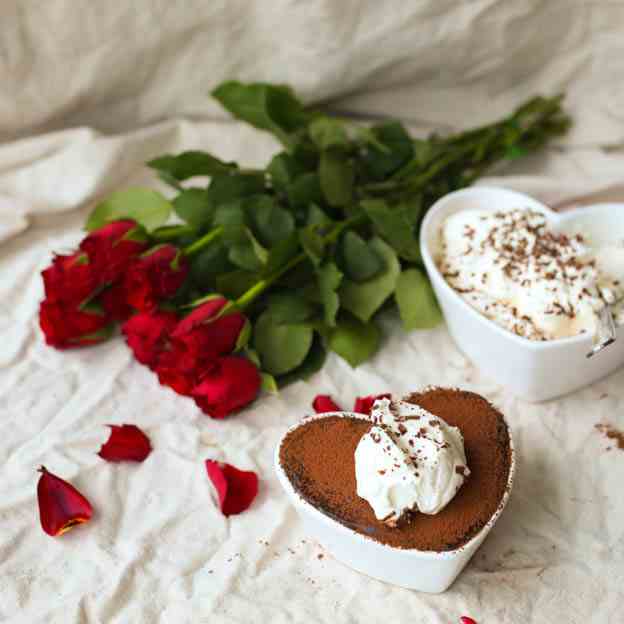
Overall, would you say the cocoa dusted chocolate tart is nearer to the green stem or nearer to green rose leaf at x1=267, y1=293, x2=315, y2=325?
green rose leaf at x1=267, y1=293, x2=315, y2=325

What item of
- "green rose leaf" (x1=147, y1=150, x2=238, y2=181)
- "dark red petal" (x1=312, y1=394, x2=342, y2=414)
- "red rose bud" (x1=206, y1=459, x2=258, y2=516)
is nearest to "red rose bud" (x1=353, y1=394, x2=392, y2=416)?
"dark red petal" (x1=312, y1=394, x2=342, y2=414)

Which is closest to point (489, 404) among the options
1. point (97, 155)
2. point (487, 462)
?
point (487, 462)

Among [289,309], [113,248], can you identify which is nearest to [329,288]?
[289,309]

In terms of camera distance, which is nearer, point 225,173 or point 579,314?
point 579,314

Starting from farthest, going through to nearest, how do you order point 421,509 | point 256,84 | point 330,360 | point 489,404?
point 256,84, point 330,360, point 489,404, point 421,509

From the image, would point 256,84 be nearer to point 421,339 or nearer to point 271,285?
point 271,285

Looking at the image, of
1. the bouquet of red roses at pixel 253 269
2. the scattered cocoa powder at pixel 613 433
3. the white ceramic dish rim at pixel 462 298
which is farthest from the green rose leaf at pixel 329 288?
the scattered cocoa powder at pixel 613 433

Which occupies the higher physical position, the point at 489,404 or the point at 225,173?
the point at 225,173
